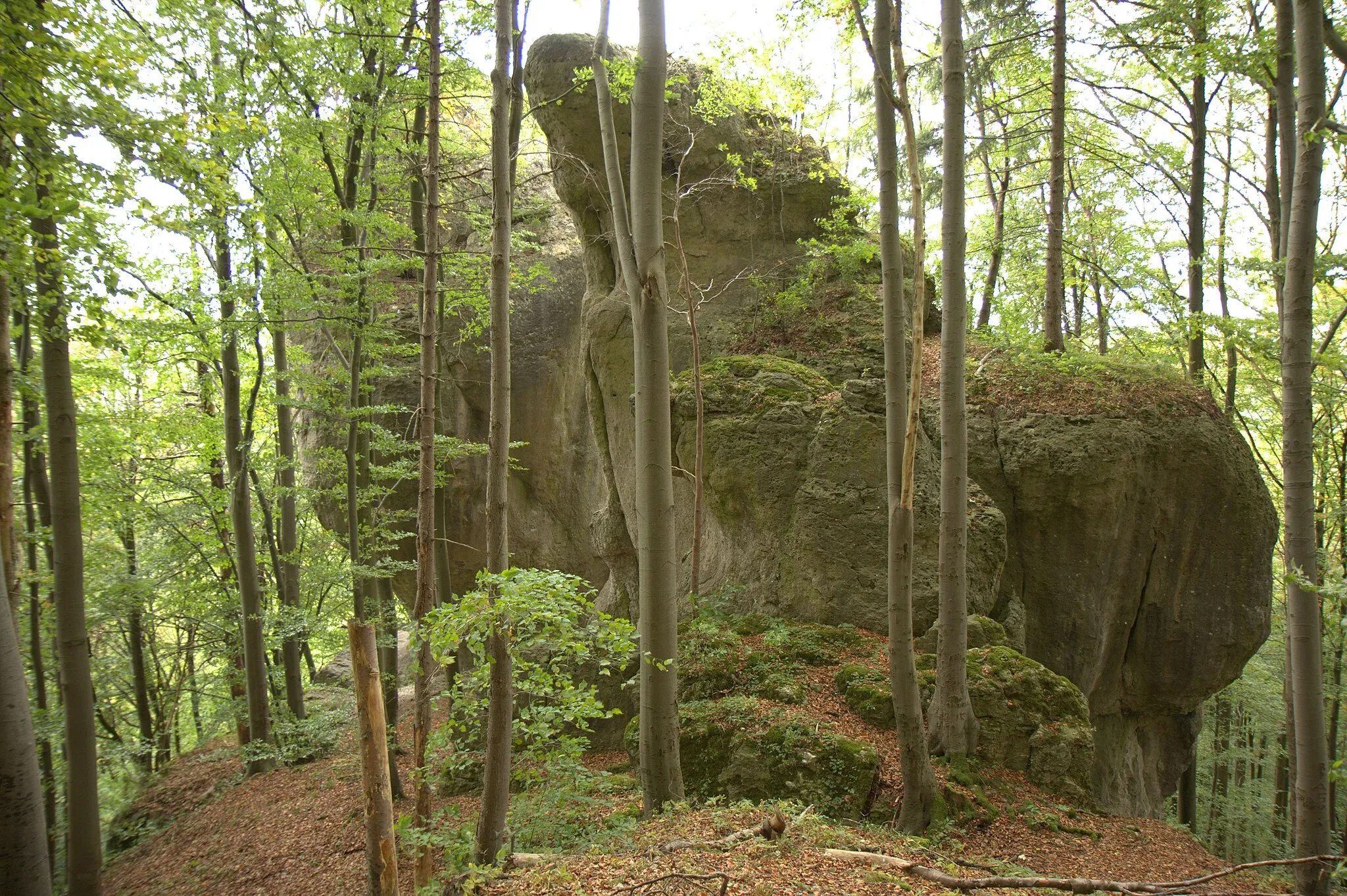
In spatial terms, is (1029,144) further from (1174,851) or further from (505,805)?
(505,805)

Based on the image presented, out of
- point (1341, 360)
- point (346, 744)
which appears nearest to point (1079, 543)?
point (1341, 360)

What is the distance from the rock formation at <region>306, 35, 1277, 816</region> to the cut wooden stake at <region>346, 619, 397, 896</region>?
19.5ft

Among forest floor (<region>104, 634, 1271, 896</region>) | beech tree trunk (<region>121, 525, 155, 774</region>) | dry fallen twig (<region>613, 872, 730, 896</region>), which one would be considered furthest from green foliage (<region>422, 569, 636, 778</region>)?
beech tree trunk (<region>121, 525, 155, 774</region>)

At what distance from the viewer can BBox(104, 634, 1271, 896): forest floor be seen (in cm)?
465

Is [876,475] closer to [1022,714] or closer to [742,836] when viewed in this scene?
[1022,714]

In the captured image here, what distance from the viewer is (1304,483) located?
671 centimetres

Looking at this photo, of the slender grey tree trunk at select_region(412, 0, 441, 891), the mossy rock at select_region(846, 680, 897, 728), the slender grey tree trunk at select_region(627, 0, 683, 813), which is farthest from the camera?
the mossy rock at select_region(846, 680, 897, 728)

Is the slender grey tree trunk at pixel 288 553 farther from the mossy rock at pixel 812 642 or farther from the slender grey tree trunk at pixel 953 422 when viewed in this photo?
the slender grey tree trunk at pixel 953 422

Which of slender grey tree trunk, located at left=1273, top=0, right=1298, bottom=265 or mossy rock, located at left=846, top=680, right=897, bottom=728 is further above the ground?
slender grey tree trunk, located at left=1273, top=0, right=1298, bottom=265

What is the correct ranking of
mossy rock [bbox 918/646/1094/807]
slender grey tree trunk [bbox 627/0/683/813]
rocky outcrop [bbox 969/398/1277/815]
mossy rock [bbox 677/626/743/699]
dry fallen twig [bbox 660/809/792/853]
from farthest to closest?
rocky outcrop [bbox 969/398/1277/815] → mossy rock [bbox 677/626/743/699] → mossy rock [bbox 918/646/1094/807] → slender grey tree trunk [bbox 627/0/683/813] → dry fallen twig [bbox 660/809/792/853]

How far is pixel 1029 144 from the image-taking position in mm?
16688

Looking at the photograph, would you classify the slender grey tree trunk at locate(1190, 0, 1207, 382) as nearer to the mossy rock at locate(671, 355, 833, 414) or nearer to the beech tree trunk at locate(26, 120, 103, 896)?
the mossy rock at locate(671, 355, 833, 414)

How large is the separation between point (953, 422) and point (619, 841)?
15.7ft

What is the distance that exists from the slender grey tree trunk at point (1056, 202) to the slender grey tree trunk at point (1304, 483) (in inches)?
204
